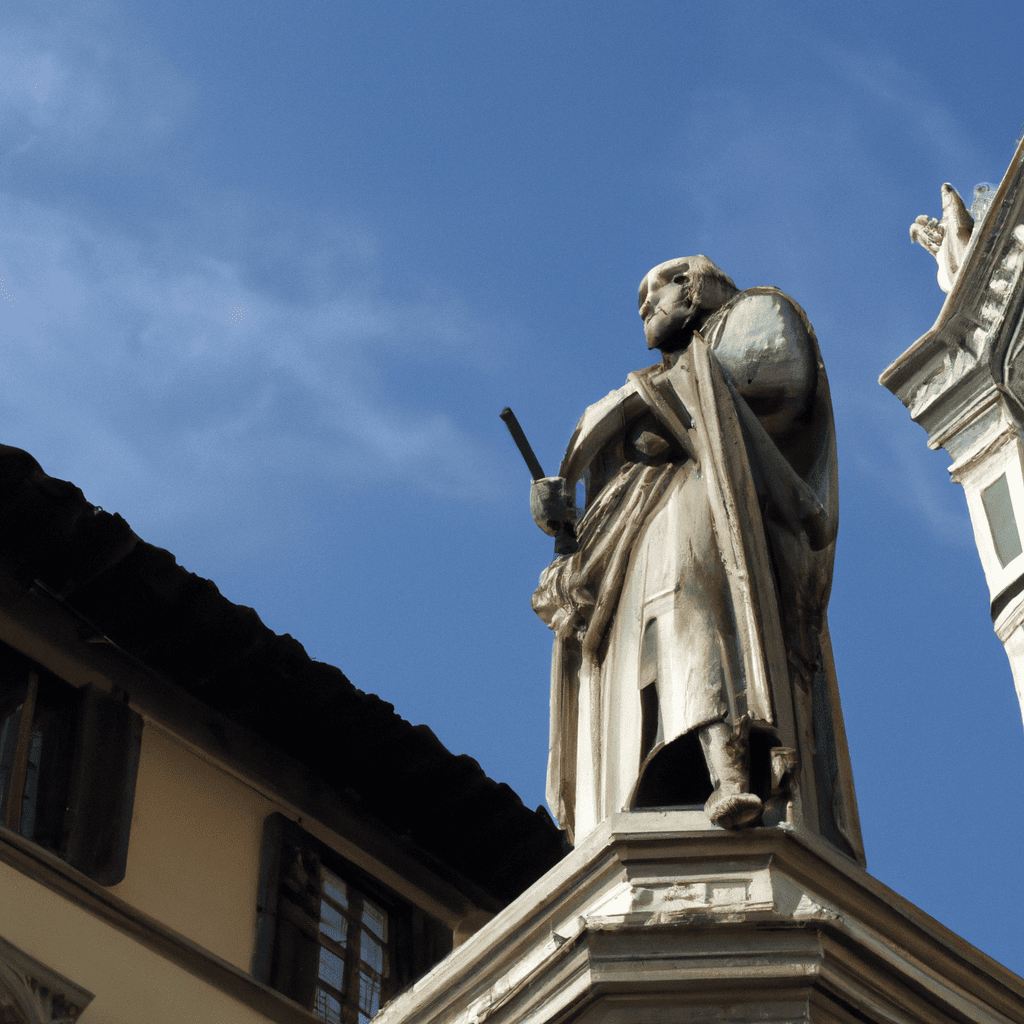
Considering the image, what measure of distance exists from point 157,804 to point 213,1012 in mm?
1202

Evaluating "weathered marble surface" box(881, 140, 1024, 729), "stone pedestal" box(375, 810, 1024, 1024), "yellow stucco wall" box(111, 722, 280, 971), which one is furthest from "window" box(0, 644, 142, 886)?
"weathered marble surface" box(881, 140, 1024, 729)

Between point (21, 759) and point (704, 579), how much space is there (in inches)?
207

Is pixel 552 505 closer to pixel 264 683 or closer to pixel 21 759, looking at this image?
pixel 21 759

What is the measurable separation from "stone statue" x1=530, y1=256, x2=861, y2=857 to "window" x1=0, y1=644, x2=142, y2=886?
172 inches

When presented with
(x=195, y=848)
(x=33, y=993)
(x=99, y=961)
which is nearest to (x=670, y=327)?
(x=33, y=993)

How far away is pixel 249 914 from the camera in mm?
10961

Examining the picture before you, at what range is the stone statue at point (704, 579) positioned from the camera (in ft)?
18.8

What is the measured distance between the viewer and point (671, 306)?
23.4 feet

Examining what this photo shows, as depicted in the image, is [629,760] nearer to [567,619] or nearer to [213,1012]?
[567,619]

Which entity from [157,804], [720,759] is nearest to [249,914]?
[157,804]

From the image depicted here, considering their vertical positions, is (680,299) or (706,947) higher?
(680,299)

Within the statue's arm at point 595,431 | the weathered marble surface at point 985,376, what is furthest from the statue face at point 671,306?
the weathered marble surface at point 985,376

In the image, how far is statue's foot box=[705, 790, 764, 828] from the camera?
5.26 metres

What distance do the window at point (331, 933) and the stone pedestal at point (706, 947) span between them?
572 centimetres
